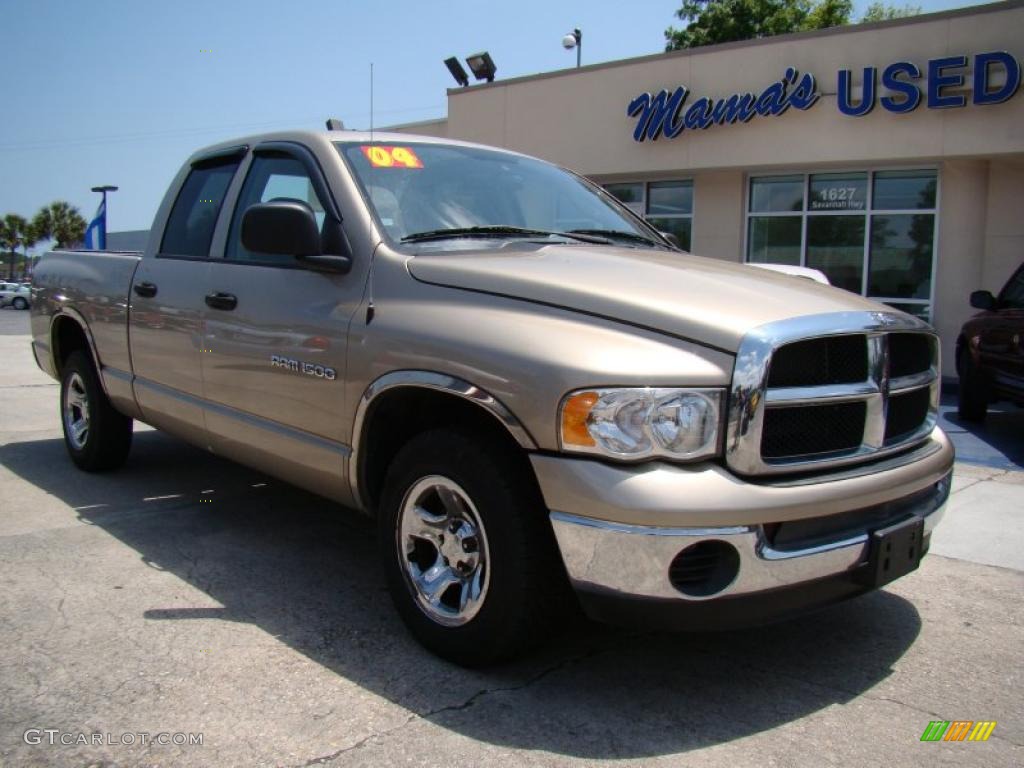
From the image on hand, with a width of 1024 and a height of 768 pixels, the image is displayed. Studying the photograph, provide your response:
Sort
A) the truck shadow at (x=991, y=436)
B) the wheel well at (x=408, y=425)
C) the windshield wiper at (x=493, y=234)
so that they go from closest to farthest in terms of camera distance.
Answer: the wheel well at (x=408, y=425) → the windshield wiper at (x=493, y=234) → the truck shadow at (x=991, y=436)

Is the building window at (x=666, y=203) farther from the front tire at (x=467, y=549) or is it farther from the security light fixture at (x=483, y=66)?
the front tire at (x=467, y=549)

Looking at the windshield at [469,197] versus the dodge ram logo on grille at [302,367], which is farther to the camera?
the windshield at [469,197]

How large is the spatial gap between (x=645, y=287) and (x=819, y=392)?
0.65 meters

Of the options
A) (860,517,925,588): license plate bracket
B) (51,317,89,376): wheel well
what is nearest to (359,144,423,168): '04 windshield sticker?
(860,517,925,588): license plate bracket

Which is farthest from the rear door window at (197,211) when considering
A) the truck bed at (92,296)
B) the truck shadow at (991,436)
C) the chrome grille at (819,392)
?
the truck shadow at (991,436)

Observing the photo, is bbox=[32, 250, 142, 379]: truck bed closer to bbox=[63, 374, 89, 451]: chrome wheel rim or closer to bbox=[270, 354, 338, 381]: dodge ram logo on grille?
bbox=[63, 374, 89, 451]: chrome wheel rim

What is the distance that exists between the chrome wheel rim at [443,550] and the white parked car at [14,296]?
4961 cm

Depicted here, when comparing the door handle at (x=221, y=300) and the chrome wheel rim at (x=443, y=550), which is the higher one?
the door handle at (x=221, y=300)

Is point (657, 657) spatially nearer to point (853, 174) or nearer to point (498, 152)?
point (498, 152)

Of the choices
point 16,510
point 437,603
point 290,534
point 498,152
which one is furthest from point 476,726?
point 16,510

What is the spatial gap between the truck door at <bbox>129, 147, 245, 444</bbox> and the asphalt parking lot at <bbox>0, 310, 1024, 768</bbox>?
0.66 m

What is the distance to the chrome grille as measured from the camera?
8.71 ft

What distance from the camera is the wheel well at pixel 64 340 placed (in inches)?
236

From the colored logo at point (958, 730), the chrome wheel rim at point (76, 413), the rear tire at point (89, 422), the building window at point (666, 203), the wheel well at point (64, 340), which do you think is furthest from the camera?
the building window at point (666, 203)
